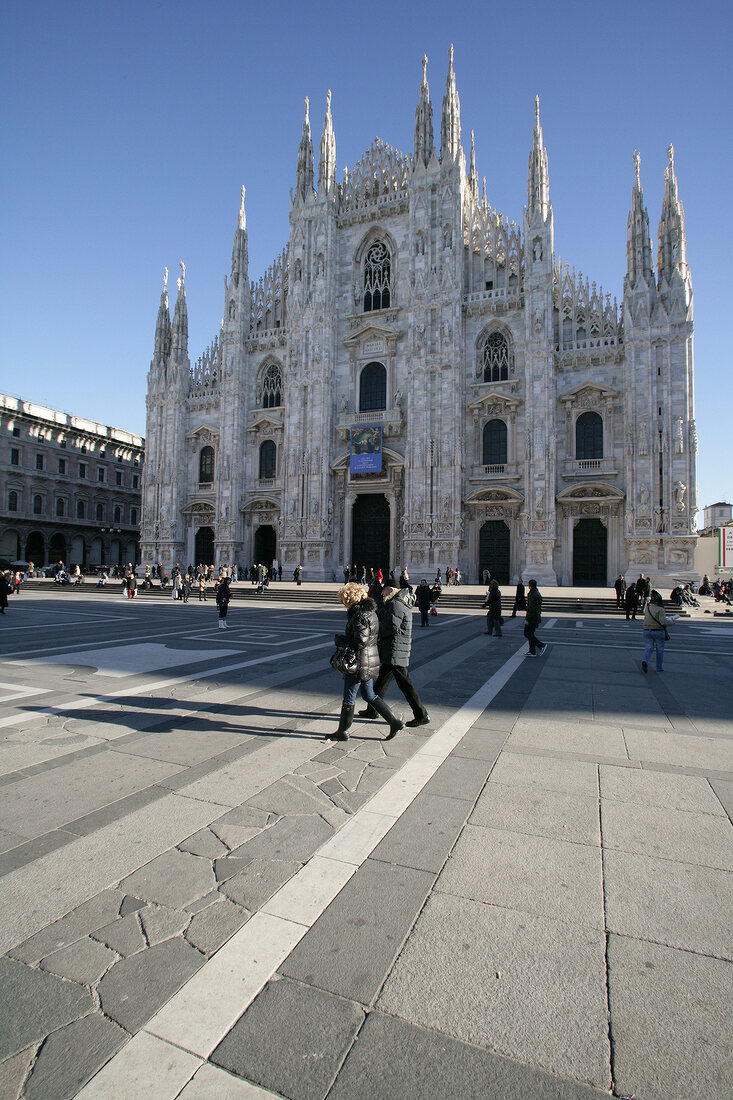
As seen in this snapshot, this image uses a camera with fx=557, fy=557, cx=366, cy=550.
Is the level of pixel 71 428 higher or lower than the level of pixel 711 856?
higher

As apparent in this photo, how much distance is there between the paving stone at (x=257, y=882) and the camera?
2.84m

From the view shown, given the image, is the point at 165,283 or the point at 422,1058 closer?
the point at 422,1058

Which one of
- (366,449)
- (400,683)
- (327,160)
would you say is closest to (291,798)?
(400,683)

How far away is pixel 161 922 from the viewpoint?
2660 mm

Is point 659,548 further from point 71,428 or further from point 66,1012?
point 71,428

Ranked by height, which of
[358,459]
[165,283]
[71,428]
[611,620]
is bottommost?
[611,620]

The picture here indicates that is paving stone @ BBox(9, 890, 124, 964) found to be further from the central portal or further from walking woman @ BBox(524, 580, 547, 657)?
the central portal

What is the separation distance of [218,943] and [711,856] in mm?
2807

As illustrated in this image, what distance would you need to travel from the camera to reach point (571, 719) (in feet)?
20.2

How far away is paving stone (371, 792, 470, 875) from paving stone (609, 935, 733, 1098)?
103cm

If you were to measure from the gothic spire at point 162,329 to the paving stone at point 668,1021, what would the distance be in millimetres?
42727

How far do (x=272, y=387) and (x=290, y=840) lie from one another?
36.5 meters

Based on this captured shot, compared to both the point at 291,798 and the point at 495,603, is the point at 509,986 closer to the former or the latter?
the point at 291,798

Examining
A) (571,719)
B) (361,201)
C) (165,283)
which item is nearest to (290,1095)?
(571,719)
